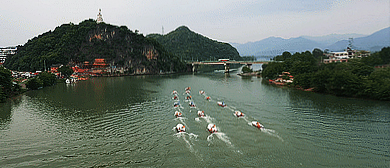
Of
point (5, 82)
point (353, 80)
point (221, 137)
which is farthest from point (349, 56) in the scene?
point (5, 82)

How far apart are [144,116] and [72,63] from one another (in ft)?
331

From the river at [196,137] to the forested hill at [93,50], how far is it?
88.5 m

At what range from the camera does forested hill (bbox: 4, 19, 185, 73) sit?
110875mm

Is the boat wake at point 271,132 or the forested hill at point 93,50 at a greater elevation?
the forested hill at point 93,50

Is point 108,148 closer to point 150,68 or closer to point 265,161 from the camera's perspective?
point 265,161

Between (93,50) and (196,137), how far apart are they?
372 ft

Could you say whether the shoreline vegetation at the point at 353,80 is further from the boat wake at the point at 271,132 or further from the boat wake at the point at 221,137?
the boat wake at the point at 221,137

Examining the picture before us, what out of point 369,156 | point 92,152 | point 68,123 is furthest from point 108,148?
point 369,156

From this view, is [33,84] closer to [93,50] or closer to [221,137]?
[221,137]

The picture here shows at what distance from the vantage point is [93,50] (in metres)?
118

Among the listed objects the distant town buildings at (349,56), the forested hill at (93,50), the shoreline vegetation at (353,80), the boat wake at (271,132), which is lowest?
the boat wake at (271,132)

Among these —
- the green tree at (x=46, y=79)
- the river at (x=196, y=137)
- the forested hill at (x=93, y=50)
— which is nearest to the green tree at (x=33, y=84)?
the green tree at (x=46, y=79)

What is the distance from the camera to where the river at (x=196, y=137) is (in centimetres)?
1539

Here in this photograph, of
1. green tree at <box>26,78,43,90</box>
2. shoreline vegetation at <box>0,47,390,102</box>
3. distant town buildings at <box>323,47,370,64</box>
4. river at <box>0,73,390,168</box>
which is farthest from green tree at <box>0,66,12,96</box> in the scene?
distant town buildings at <box>323,47,370,64</box>
